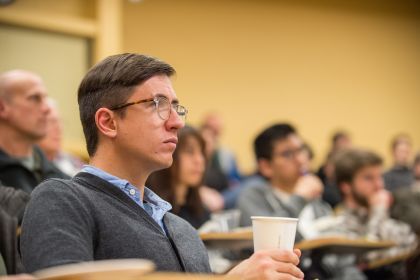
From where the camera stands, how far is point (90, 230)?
148cm

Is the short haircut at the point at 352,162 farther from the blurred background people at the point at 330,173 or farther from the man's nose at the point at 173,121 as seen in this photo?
the man's nose at the point at 173,121

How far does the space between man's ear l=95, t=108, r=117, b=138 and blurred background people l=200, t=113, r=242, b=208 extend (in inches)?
110

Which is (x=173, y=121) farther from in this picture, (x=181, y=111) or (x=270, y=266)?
(x=270, y=266)

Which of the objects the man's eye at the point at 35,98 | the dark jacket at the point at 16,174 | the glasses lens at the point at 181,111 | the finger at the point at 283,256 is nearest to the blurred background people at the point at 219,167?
the man's eye at the point at 35,98

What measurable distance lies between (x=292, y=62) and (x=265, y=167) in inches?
165

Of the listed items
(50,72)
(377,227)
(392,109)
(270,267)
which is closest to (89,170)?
(270,267)

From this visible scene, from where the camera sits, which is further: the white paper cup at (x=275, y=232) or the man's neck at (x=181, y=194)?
the man's neck at (x=181, y=194)

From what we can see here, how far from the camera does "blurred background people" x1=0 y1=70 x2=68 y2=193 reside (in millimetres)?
2902

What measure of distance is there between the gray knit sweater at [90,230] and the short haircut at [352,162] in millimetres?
2479

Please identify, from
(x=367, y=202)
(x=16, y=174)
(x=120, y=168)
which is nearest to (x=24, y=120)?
(x=16, y=174)

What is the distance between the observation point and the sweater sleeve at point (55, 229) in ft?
4.51

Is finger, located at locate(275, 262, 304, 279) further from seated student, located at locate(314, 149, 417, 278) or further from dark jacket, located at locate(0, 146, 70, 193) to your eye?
seated student, located at locate(314, 149, 417, 278)

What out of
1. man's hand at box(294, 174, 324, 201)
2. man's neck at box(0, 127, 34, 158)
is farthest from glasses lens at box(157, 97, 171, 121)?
man's hand at box(294, 174, 324, 201)

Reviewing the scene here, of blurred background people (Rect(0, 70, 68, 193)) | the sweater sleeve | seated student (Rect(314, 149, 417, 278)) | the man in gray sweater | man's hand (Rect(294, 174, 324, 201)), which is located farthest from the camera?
seated student (Rect(314, 149, 417, 278))
